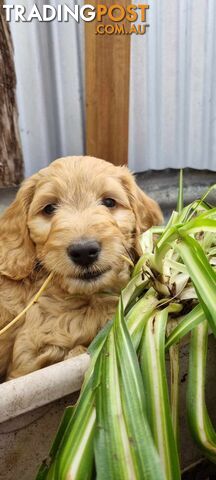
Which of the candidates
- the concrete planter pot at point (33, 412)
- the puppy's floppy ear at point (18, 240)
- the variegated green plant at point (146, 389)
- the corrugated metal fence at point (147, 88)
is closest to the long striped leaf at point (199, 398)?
the variegated green plant at point (146, 389)

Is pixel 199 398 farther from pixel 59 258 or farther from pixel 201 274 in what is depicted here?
pixel 59 258

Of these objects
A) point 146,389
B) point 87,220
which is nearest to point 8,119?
point 87,220

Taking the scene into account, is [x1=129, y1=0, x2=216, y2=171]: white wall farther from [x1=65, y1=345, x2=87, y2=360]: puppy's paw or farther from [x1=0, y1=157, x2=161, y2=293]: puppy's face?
[x1=65, y1=345, x2=87, y2=360]: puppy's paw

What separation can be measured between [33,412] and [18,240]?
0.68 metres

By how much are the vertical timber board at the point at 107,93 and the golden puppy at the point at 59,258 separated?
32.0 inches

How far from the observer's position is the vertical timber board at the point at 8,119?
232 centimetres

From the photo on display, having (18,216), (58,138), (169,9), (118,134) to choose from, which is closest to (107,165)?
(18,216)

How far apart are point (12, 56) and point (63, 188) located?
1.02 m

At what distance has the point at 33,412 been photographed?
121 centimetres

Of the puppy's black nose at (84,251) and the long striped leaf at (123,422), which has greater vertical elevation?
the puppy's black nose at (84,251)

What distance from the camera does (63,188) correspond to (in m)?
1.68

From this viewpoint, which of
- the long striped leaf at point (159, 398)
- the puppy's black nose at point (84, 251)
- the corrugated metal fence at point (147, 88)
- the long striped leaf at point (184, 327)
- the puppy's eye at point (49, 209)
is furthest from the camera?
the corrugated metal fence at point (147, 88)

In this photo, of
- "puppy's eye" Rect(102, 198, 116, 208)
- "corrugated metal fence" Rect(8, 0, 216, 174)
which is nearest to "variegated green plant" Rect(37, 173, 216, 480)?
"puppy's eye" Rect(102, 198, 116, 208)

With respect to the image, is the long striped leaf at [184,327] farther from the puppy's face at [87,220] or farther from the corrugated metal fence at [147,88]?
the corrugated metal fence at [147,88]
